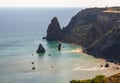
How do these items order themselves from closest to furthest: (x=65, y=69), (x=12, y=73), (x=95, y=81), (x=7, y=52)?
(x=95, y=81)
(x=12, y=73)
(x=65, y=69)
(x=7, y=52)

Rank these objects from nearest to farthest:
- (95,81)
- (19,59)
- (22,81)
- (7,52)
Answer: (95,81) → (22,81) → (19,59) → (7,52)

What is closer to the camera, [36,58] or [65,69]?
[65,69]

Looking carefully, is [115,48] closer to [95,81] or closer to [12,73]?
[12,73]

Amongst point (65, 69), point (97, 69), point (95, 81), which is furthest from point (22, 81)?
point (95, 81)

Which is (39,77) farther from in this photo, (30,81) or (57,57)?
(57,57)

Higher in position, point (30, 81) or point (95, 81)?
point (95, 81)

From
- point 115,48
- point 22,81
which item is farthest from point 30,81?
point 115,48

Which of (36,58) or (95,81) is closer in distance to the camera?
(95,81)

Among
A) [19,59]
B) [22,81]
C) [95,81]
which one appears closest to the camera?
[95,81]

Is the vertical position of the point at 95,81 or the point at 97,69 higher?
the point at 95,81
